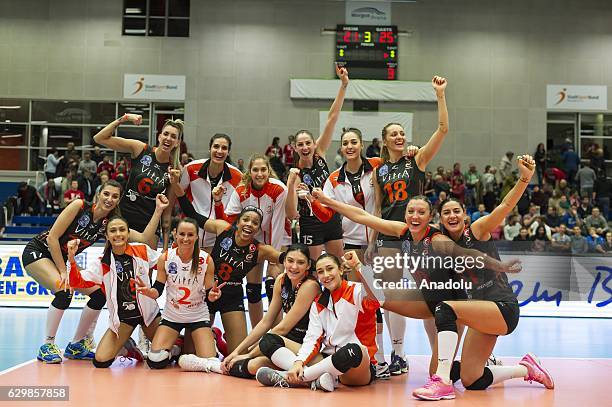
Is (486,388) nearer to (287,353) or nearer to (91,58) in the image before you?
(287,353)

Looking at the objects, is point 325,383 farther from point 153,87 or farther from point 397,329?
point 153,87

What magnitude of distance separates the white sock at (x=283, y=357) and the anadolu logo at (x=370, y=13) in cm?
1673

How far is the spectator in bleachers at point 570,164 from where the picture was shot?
2039 cm

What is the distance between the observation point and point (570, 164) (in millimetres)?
20438

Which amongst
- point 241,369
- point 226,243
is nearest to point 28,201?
point 226,243

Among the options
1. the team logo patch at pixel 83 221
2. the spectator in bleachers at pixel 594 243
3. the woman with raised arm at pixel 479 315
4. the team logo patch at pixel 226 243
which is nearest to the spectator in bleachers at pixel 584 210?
the spectator in bleachers at pixel 594 243

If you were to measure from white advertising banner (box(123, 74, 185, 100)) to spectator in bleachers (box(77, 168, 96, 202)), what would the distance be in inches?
188

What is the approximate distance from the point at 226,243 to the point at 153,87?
1566 centimetres

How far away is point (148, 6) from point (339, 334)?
18.3 m

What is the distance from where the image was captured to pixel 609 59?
22.1m

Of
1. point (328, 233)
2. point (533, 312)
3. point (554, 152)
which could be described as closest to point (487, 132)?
point (554, 152)

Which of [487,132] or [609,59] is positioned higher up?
[609,59]

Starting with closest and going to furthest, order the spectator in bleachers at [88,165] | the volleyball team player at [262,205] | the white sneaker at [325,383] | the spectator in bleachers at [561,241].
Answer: the white sneaker at [325,383] → the volleyball team player at [262,205] → the spectator in bleachers at [561,241] → the spectator in bleachers at [88,165]

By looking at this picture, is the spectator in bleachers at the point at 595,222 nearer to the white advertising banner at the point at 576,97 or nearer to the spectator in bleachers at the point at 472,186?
the spectator in bleachers at the point at 472,186
